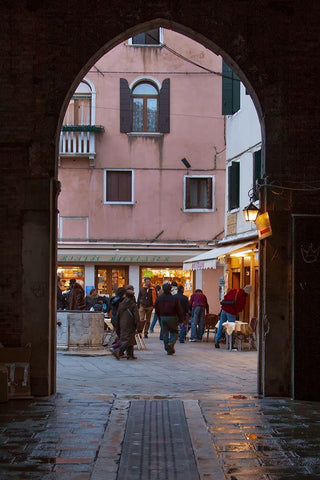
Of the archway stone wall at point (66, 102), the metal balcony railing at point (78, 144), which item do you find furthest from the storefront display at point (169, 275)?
the archway stone wall at point (66, 102)

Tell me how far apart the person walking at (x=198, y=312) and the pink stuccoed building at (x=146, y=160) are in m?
9.43

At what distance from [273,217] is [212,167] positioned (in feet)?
67.8

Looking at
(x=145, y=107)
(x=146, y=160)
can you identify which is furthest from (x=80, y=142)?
(x=145, y=107)

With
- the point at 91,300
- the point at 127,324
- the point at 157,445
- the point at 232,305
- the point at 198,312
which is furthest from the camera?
the point at 91,300

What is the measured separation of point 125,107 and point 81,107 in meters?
1.68

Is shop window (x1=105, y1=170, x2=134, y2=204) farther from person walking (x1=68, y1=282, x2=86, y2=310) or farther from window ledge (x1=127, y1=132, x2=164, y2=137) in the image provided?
person walking (x1=68, y1=282, x2=86, y2=310)

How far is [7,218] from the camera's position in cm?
1109

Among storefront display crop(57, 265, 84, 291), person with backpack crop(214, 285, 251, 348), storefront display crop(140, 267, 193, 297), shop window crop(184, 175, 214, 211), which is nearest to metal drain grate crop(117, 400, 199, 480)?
person with backpack crop(214, 285, 251, 348)

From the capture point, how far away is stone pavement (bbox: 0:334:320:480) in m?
6.83

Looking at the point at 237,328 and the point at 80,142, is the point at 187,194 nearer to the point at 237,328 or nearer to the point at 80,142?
the point at 80,142

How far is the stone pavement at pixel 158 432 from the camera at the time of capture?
683cm

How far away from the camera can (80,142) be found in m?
31.5

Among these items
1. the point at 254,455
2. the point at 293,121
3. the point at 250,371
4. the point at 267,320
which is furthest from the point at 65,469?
the point at 250,371

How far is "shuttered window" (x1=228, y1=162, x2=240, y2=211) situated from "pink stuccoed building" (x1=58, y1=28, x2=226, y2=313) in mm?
6737
